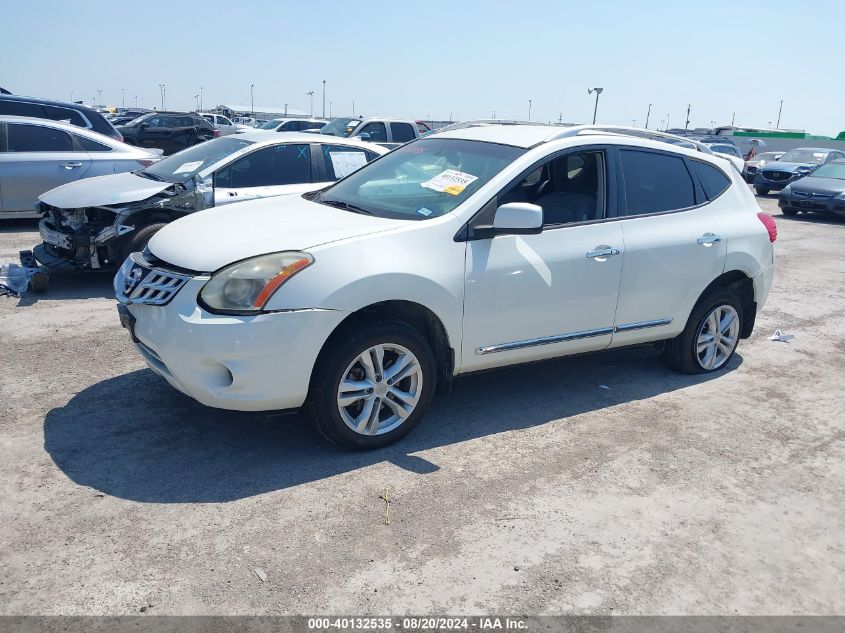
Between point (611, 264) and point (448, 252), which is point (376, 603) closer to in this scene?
point (448, 252)

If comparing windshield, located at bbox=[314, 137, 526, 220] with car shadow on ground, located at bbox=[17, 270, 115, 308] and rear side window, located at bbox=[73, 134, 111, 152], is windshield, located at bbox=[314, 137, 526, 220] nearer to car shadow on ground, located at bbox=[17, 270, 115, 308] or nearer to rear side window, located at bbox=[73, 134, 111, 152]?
car shadow on ground, located at bbox=[17, 270, 115, 308]

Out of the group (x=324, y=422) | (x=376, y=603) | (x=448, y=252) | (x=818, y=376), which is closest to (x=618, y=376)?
(x=818, y=376)

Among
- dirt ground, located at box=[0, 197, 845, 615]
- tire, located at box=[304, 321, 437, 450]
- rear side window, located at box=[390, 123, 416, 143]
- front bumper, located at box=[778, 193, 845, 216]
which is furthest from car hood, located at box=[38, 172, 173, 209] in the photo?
front bumper, located at box=[778, 193, 845, 216]

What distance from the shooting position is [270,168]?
773cm

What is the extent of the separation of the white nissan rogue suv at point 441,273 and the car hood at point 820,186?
40.7 feet

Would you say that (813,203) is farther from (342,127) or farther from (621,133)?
(621,133)

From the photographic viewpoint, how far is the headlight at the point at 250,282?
3.79m

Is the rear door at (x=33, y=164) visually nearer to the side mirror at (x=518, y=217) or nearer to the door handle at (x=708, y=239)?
the side mirror at (x=518, y=217)

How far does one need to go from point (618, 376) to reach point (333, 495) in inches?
114

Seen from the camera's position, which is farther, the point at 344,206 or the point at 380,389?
the point at 344,206

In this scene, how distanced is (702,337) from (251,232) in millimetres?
3581

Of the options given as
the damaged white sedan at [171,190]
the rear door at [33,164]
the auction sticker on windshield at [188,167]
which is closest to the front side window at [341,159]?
the damaged white sedan at [171,190]

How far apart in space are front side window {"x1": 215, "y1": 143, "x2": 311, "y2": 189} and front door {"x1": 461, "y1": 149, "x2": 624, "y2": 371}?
147 inches

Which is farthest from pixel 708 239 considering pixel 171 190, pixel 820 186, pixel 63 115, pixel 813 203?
pixel 820 186
